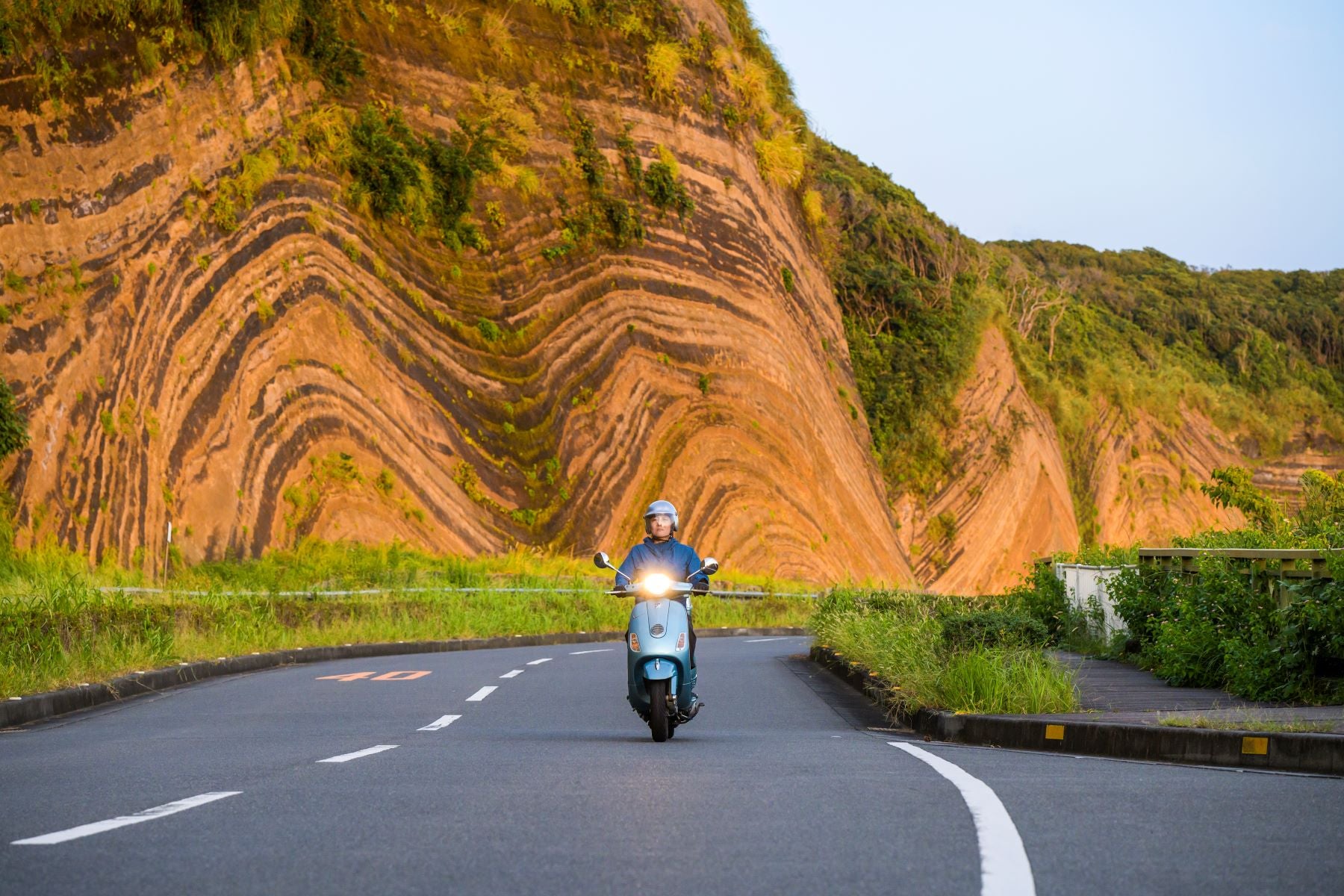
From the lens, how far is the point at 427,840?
665 centimetres

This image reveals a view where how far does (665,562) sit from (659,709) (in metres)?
1.47

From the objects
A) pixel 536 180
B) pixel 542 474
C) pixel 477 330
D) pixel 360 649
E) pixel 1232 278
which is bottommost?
pixel 360 649

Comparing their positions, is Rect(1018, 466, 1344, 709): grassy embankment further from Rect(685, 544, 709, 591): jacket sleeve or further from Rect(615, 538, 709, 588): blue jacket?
Rect(615, 538, 709, 588): blue jacket

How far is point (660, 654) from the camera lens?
1195 centimetres

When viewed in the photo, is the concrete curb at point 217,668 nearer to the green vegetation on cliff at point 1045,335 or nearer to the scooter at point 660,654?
the scooter at point 660,654

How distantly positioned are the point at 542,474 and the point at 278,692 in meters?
25.7

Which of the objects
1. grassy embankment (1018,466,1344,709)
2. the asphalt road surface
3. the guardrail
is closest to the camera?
the asphalt road surface

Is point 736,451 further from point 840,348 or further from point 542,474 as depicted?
A: point 840,348

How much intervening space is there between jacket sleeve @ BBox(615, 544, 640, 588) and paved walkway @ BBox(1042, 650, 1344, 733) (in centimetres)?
342

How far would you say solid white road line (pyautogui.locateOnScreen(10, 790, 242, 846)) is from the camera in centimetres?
663

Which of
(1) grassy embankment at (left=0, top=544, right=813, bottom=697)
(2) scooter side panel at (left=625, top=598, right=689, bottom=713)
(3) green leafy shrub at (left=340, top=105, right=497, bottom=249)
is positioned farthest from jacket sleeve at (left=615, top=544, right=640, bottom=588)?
(3) green leafy shrub at (left=340, top=105, right=497, bottom=249)

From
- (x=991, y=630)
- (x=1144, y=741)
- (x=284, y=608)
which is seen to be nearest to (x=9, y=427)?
(x=284, y=608)

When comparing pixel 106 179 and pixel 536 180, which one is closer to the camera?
pixel 106 179

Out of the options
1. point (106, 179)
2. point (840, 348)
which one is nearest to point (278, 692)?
point (106, 179)
